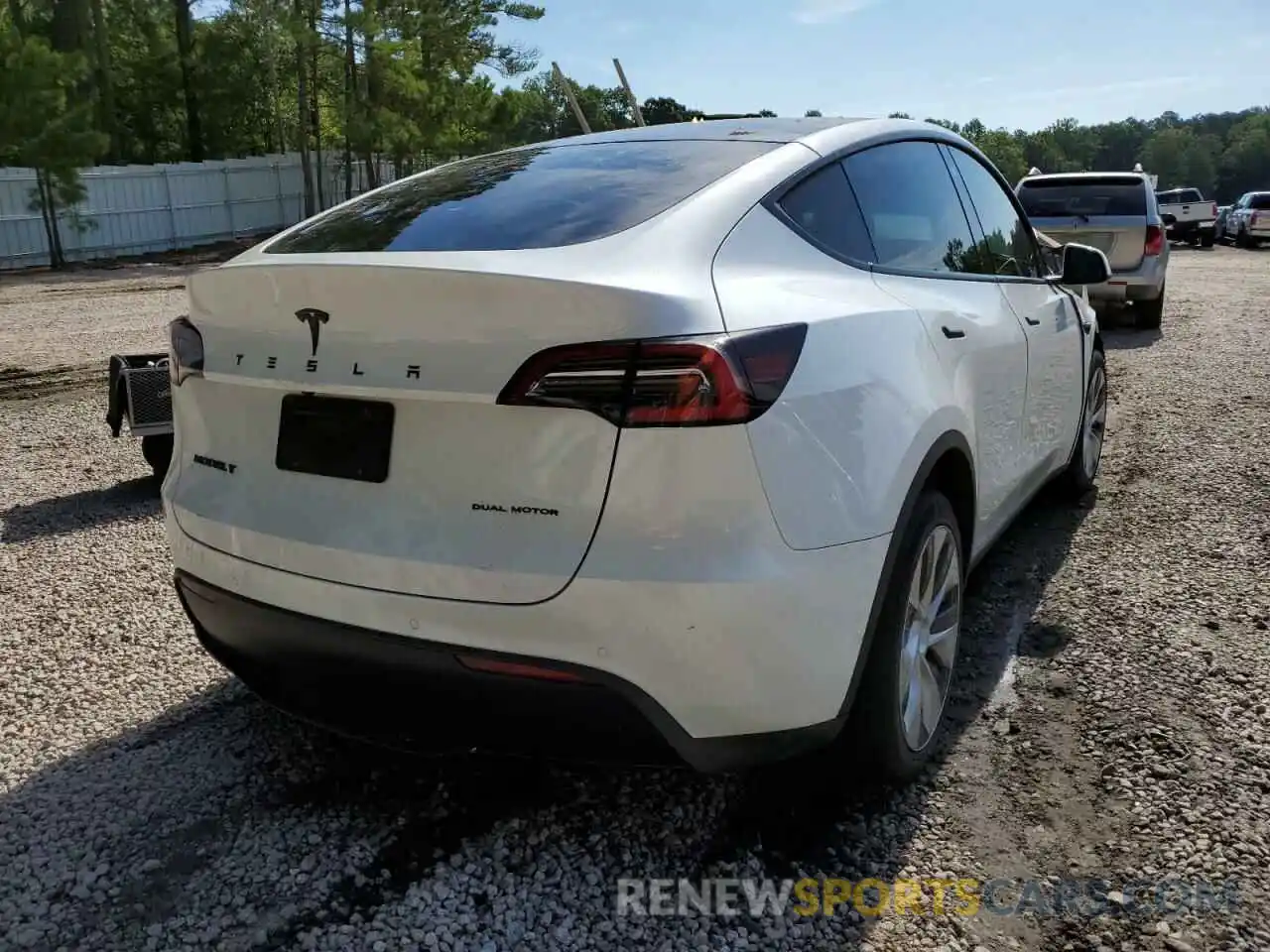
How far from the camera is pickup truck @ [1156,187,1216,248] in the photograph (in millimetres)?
34453

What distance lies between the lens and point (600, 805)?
2.70 m

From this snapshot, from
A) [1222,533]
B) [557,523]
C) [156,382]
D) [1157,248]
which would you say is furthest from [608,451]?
[1157,248]

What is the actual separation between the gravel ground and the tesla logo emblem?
1.18 metres

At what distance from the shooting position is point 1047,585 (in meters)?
4.16

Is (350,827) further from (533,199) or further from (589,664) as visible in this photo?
(533,199)

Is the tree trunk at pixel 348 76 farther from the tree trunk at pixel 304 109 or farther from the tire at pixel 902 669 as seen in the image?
the tire at pixel 902 669

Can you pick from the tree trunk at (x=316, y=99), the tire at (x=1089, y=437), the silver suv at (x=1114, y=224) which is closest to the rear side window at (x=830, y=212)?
the tire at (x=1089, y=437)

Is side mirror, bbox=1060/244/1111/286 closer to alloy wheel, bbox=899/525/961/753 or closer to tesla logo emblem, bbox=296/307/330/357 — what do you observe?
alloy wheel, bbox=899/525/961/753

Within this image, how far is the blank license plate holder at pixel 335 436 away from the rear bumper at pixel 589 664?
25cm

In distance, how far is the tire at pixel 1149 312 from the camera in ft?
38.3

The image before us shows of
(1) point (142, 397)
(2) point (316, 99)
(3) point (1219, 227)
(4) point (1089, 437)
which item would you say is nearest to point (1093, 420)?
(4) point (1089, 437)

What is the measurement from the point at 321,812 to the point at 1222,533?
3934 mm

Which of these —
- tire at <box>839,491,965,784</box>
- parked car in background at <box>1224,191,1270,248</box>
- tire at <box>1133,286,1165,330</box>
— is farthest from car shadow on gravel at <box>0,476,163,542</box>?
parked car in background at <box>1224,191,1270,248</box>

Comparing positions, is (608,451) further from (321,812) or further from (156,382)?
(156,382)
